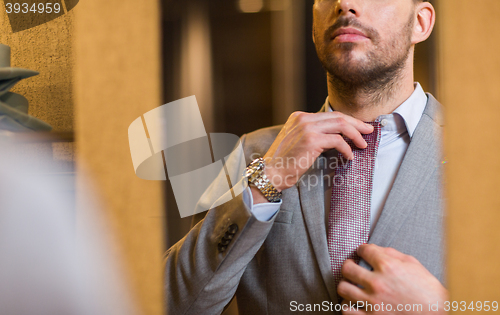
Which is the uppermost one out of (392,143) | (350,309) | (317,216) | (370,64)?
(370,64)

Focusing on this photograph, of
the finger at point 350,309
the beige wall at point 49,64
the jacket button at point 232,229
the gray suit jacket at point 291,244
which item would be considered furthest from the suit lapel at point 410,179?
the beige wall at point 49,64

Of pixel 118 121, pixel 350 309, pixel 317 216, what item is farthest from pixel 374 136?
pixel 118 121

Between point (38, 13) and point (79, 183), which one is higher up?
point (38, 13)

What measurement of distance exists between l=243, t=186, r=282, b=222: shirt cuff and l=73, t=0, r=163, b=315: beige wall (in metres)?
0.20

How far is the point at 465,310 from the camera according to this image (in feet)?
0.63

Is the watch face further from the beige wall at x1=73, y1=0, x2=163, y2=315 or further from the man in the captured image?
the beige wall at x1=73, y1=0, x2=163, y2=315

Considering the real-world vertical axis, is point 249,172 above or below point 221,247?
above

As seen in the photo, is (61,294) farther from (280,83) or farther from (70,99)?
(280,83)

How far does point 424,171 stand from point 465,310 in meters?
0.39

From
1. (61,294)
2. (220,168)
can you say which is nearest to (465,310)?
(61,294)

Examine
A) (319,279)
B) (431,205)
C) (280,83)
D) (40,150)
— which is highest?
(280,83)

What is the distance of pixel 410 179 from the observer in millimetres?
536

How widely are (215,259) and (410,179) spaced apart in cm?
34

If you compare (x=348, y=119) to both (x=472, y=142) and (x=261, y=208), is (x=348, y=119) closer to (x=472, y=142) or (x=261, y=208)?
(x=261, y=208)
